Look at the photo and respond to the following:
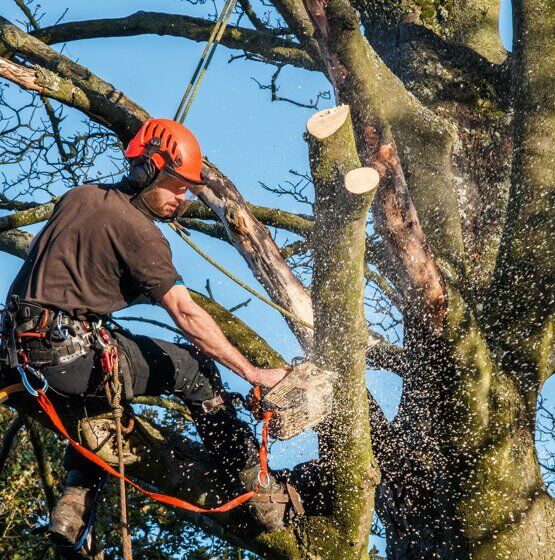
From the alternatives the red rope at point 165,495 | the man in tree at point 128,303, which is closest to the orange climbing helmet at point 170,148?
the man in tree at point 128,303

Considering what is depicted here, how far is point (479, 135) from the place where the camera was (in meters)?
5.79

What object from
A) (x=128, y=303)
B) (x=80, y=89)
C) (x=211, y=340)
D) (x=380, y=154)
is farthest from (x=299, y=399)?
(x=80, y=89)

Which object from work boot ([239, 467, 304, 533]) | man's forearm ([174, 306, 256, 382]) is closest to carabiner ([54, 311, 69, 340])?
man's forearm ([174, 306, 256, 382])

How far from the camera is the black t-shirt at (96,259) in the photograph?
3484 mm

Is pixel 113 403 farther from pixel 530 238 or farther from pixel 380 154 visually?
pixel 530 238

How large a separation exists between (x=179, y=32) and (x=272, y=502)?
4.62 metres

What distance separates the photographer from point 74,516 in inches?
153

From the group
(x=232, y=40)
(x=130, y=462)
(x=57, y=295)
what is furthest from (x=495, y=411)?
(x=232, y=40)

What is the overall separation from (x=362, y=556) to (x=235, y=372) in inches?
45.7

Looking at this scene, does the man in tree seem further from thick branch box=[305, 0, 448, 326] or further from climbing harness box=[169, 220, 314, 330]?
thick branch box=[305, 0, 448, 326]

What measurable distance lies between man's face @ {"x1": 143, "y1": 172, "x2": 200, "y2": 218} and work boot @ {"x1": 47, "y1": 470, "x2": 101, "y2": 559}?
1.35 meters

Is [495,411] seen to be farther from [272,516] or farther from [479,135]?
[479,135]

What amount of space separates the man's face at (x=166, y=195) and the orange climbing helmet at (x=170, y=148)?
4 cm

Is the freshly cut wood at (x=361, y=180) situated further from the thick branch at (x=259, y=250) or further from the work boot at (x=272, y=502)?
the work boot at (x=272, y=502)
